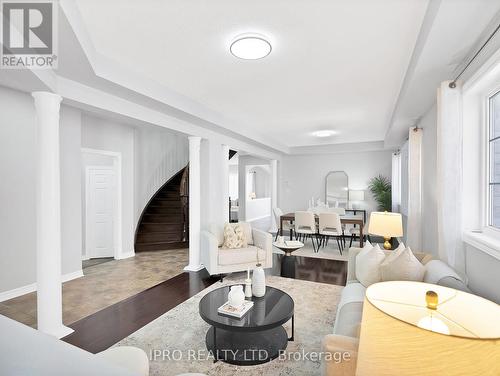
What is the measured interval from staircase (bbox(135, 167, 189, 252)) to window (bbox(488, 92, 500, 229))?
5.38 metres

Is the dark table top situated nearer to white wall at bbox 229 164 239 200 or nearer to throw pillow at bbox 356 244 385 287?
throw pillow at bbox 356 244 385 287

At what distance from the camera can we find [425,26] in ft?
6.34

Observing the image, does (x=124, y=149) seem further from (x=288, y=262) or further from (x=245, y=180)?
(x=245, y=180)

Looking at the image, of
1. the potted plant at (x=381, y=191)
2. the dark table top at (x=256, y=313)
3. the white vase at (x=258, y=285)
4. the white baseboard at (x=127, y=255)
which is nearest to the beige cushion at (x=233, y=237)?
the dark table top at (x=256, y=313)

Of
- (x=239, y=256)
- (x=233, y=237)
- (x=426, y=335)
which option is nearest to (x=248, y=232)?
(x=233, y=237)

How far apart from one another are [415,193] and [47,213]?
478 centimetres

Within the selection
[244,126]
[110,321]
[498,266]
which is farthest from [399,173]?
[110,321]

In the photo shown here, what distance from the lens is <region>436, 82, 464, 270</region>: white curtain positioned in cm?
224

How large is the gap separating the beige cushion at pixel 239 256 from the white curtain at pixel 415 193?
7.49 ft

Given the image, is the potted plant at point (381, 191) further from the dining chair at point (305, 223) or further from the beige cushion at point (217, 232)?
the beige cushion at point (217, 232)

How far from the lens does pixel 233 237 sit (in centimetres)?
422

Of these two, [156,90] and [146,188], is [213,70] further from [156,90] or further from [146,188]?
[146,188]

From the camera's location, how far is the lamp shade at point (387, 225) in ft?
9.68

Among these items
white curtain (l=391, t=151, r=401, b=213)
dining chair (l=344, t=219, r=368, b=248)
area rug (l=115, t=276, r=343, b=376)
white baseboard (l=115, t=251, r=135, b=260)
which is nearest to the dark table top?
area rug (l=115, t=276, r=343, b=376)
